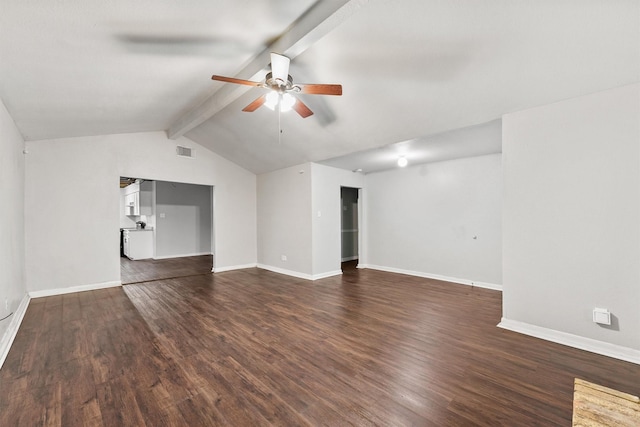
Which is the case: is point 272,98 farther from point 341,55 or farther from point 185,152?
point 185,152

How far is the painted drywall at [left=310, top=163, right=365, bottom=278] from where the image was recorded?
18.4 ft

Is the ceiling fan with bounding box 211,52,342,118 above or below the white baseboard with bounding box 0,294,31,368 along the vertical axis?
above

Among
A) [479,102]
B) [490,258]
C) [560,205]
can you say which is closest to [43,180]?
[479,102]

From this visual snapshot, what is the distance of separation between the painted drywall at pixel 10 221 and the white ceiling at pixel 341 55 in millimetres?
312

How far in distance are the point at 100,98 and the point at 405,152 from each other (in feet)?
14.5

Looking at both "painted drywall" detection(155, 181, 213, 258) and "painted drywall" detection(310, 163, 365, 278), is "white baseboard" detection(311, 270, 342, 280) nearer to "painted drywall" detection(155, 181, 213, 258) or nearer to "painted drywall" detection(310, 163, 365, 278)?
"painted drywall" detection(310, 163, 365, 278)

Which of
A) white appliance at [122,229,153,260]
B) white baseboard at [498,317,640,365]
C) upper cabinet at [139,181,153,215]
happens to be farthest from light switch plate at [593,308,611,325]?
upper cabinet at [139,181,153,215]

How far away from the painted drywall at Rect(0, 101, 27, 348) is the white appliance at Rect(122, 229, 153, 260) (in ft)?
13.8

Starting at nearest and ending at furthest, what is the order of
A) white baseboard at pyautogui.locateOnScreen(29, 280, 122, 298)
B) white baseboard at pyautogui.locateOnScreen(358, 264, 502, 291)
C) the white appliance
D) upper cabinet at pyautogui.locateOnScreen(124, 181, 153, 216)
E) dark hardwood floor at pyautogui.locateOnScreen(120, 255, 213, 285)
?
white baseboard at pyautogui.locateOnScreen(29, 280, 122, 298)
white baseboard at pyautogui.locateOnScreen(358, 264, 502, 291)
dark hardwood floor at pyautogui.locateOnScreen(120, 255, 213, 285)
the white appliance
upper cabinet at pyautogui.locateOnScreen(124, 181, 153, 216)

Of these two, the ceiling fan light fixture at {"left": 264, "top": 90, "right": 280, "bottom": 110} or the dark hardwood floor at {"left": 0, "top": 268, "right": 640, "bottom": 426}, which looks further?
the ceiling fan light fixture at {"left": 264, "top": 90, "right": 280, "bottom": 110}

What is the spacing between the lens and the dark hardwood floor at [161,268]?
580cm

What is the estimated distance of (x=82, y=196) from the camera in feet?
15.6

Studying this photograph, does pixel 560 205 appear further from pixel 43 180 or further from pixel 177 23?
pixel 43 180

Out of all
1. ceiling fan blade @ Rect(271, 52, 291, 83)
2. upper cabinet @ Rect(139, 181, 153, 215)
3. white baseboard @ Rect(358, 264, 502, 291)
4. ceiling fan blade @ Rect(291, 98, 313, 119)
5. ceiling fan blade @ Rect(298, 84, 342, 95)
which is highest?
ceiling fan blade @ Rect(271, 52, 291, 83)
